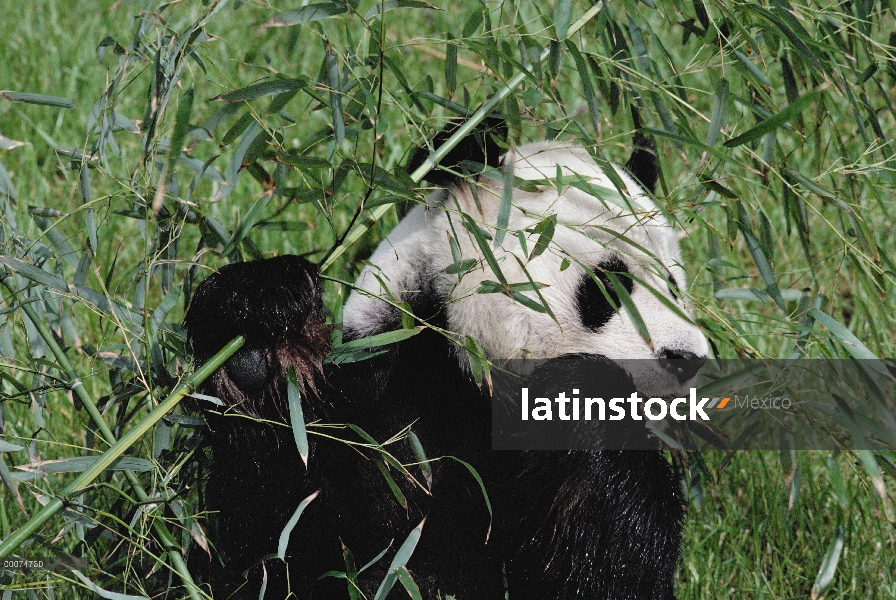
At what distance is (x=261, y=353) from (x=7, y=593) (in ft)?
2.25

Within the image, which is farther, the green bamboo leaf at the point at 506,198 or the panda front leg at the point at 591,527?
the panda front leg at the point at 591,527

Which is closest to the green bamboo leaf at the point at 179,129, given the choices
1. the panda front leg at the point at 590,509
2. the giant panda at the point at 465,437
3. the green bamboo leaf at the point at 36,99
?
the giant panda at the point at 465,437

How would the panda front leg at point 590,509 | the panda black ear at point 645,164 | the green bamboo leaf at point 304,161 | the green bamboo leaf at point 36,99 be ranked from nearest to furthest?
the green bamboo leaf at point 304,161
the green bamboo leaf at point 36,99
the panda front leg at point 590,509
the panda black ear at point 645,164

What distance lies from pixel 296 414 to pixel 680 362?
83cm

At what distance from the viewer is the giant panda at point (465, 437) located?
2105 millimetres

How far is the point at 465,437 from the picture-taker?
89.0 inches

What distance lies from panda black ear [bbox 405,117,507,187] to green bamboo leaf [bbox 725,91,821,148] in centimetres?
56

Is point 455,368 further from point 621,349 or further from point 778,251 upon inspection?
point 778,251

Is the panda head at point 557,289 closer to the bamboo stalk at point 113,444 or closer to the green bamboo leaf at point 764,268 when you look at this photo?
the green bamboo leaf at point 764,268

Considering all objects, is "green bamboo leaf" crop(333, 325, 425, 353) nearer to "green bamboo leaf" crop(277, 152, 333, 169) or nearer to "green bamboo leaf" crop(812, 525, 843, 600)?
"green bamboo leaf" crop(277, 152, 333, 169)

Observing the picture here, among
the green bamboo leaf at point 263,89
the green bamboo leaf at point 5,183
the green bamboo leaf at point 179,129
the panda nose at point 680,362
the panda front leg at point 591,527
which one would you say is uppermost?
the green bamboo leaf at point 263,89

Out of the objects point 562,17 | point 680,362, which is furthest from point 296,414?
point 562,17

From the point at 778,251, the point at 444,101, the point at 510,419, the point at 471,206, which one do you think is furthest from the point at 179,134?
the point at 778,251

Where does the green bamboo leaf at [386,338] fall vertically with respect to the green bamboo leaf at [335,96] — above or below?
below
